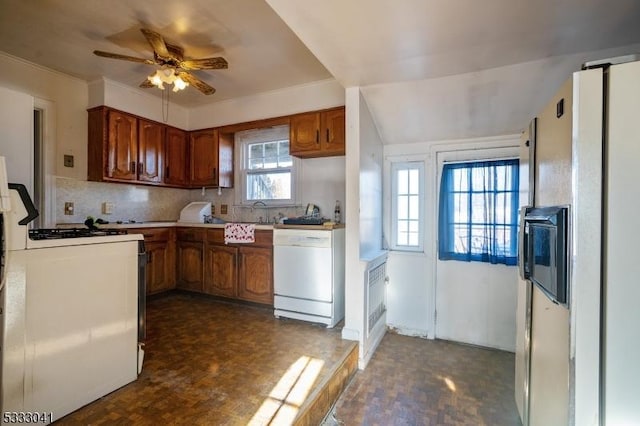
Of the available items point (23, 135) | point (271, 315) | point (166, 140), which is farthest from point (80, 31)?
point (271, 315)

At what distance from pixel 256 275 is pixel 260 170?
147 centimetres

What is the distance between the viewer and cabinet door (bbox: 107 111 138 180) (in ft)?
10.7

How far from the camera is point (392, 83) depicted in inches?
93.9

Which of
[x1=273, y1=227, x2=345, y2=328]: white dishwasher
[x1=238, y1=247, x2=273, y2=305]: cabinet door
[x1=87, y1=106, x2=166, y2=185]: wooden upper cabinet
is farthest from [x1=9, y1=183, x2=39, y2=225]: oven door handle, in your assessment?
[x1=87, y1=106, x2=166, y2=185]: wooden upper cabinet

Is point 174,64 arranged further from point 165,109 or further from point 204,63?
point 165,109

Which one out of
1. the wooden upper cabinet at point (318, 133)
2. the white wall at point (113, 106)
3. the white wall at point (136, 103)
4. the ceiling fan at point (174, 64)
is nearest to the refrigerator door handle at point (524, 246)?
the wooden upper cabinet at point (318, 133)

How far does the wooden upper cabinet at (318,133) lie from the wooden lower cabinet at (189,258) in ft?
5.27

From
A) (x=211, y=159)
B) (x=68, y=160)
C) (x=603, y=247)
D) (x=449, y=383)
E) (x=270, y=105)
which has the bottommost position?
(x=449, y=383)

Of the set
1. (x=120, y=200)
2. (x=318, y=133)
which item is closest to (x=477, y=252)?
(x=318, y=133)

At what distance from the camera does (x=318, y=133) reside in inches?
124

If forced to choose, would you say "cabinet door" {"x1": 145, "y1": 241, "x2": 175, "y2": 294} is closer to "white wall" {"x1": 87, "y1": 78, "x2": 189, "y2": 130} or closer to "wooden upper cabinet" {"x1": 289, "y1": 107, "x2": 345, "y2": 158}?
"white wall" {"x1": 87, "y1": 78, "x2": 189, "y2": 130}

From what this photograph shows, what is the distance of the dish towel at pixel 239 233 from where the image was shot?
3182mm

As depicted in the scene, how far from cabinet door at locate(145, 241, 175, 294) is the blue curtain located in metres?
3.18

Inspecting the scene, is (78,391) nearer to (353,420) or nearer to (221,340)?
(221,340)
